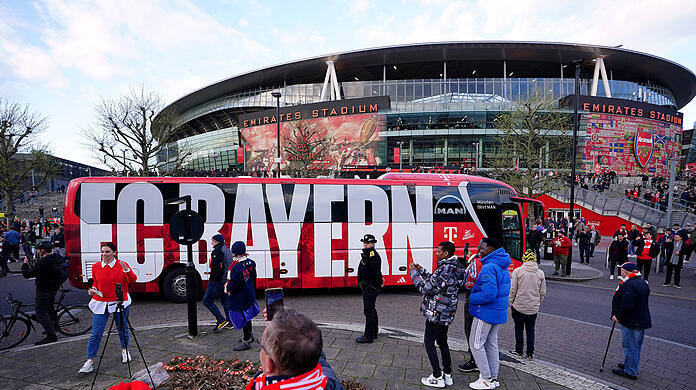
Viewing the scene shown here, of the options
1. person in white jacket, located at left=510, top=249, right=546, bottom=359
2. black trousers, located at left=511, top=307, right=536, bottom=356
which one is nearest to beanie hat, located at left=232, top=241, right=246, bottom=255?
person in white jacket, located at left=510, top=249, right=546, bottom=359

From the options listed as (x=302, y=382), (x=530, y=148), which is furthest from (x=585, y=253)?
(x=302, y=382)

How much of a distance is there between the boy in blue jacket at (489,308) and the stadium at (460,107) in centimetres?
3092

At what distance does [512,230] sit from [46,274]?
10.9 metres

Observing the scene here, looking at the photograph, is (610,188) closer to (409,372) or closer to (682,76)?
(409,372)

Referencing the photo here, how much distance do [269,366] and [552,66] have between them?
191 feet

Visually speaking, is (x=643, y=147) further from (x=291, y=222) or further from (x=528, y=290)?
(x=291, y=222)

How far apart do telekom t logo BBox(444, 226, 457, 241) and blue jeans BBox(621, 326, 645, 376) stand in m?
4.60

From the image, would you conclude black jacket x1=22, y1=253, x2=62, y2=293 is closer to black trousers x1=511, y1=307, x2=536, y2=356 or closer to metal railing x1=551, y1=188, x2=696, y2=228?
black trousers x1=511, y1=307, x2=536, y2=356

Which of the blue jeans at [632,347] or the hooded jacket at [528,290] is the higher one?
the hooded jacket at [528,290]

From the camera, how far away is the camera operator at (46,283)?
212 inches

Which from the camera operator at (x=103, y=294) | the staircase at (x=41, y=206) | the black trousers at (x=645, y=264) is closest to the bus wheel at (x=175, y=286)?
the camera operator at (x=103, y=294)

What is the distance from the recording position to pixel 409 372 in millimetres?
4609

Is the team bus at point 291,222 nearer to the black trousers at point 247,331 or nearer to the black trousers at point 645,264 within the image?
the black trousers at point 247,331

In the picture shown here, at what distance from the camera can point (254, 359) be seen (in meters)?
4.93
